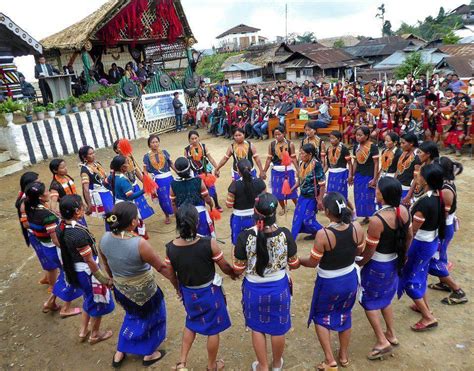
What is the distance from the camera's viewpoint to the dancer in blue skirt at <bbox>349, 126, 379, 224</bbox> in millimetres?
5762

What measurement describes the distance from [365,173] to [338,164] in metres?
0.45

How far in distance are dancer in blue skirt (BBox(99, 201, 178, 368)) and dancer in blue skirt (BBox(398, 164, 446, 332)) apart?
228 cm

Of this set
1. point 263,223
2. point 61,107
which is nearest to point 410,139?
point 263,223

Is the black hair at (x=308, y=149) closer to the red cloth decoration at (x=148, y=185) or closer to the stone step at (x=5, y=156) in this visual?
A: the red cloth decoration at (x=148, y=185)

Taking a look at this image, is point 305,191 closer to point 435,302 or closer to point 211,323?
point 435,302

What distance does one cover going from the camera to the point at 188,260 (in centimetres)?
286

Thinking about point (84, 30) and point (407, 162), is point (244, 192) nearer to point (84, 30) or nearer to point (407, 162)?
point (407, 162)

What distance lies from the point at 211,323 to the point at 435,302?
255 centimetres

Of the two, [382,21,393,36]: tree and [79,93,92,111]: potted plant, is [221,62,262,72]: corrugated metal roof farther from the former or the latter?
[382,21,393,36]: tree

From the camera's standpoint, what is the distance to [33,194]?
154 inches

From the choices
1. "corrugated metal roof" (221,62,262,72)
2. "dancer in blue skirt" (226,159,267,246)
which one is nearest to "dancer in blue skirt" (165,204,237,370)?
"dancer in blue skirt" (226,159,267,246)

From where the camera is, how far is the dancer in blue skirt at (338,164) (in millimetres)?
5836

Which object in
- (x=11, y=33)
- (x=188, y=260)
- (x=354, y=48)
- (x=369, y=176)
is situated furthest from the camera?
(x=354, y=48)

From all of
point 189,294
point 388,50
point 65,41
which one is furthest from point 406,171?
point 388,50
